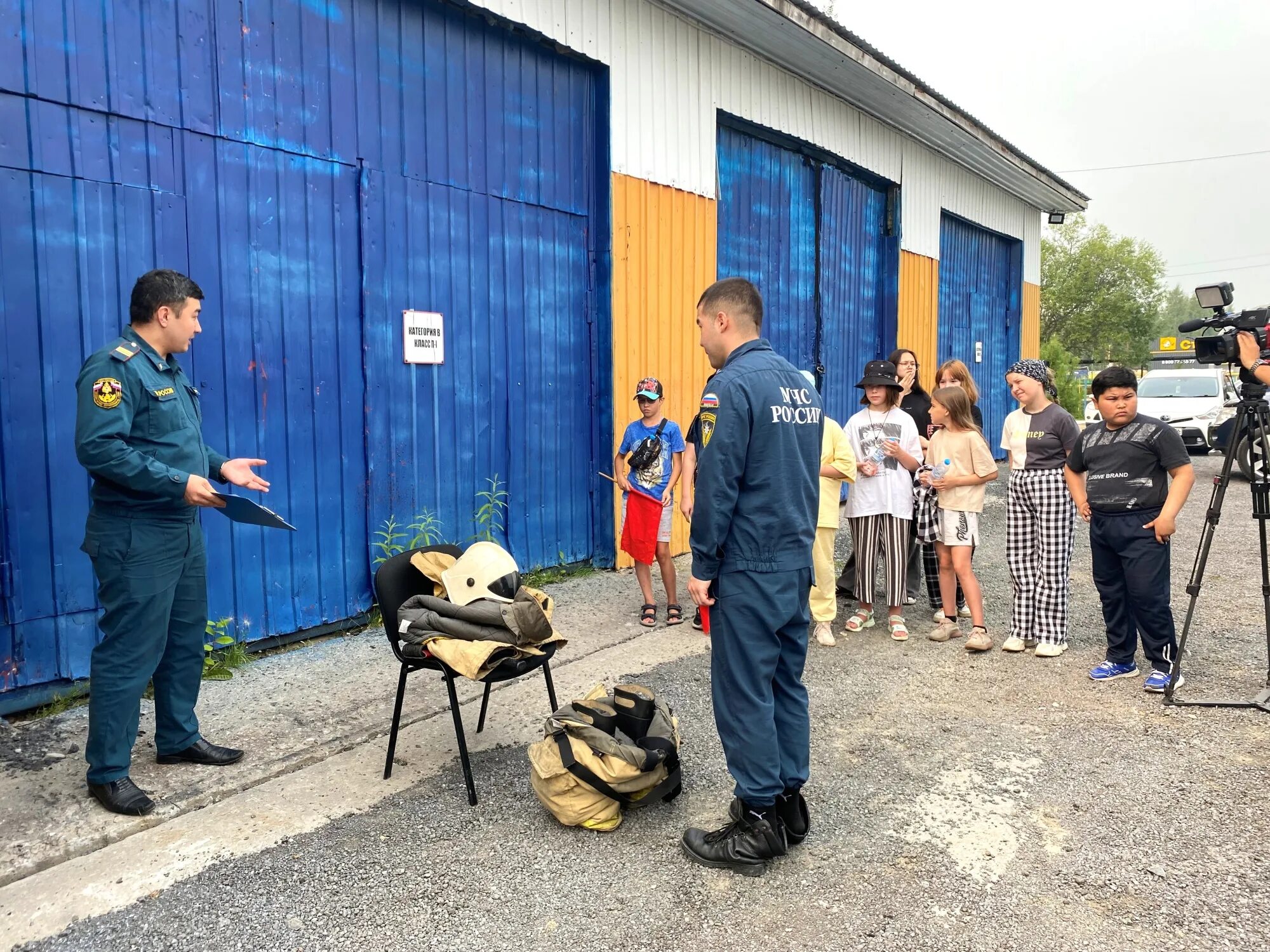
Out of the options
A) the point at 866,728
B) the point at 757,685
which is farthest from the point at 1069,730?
the point at 757,685

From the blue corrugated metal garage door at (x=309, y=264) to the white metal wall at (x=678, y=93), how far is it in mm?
226

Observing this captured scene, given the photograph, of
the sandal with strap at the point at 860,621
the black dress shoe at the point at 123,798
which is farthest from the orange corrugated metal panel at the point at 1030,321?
the black dress shoe at the point at 123,798

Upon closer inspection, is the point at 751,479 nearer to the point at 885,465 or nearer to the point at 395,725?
the point at 395,725

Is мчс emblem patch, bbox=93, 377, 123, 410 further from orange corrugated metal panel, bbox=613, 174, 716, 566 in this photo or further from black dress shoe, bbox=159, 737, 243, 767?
orange corrugated metal panel, bbox=613, 174, 716, 566

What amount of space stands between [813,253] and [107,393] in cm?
795

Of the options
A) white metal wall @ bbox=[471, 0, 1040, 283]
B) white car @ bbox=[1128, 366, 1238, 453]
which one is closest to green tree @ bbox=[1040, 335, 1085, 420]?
white car @ bbox=[1128, 366, 1238, 453]

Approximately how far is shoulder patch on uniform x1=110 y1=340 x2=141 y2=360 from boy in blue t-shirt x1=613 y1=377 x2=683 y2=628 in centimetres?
308

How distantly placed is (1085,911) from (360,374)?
454 centimetres

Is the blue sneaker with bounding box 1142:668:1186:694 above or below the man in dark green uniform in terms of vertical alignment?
below

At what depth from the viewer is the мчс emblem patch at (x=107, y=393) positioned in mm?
3129

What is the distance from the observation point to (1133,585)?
15.2 ft

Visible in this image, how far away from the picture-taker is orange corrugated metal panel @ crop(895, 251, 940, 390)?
11.6m

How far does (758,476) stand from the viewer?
114 inches

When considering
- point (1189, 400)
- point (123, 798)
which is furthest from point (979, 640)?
point (1189, 400)
